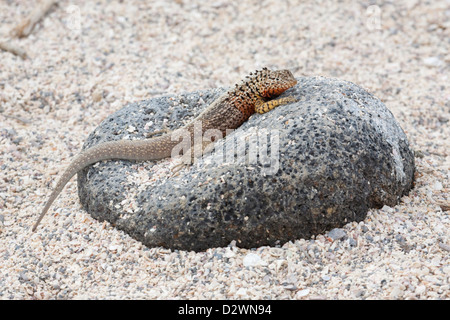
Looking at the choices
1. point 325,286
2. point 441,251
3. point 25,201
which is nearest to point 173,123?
point 25,201

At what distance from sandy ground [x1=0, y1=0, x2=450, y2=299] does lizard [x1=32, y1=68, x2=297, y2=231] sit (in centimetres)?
53

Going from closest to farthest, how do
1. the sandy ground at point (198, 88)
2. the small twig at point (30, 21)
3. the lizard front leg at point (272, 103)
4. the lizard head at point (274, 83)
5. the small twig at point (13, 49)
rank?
the sandy ground at point (198, 88), the lizard front leg at point (272, 103), the lizard head at point (274, 83), the small twig at point (13, 49), the small twig at point (30, 21)

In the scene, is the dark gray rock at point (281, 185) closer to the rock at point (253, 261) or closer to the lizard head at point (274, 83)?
the rock at point (253, 261)

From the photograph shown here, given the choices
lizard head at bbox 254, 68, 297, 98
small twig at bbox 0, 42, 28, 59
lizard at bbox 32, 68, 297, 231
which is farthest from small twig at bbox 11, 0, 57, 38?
lizard head at bbox 254, 68, 297, 98

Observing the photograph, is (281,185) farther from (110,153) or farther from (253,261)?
(110,153)

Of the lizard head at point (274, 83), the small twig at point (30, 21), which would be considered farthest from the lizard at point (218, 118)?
the small twig at point (30, 21)

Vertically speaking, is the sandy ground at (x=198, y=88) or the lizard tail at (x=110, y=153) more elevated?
the lizard tail at (x=110, y=153)

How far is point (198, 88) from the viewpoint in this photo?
6867 millimetres

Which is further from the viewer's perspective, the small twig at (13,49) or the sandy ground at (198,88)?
the small twig at (13,49)

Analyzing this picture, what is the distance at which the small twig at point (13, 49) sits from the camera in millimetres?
7426

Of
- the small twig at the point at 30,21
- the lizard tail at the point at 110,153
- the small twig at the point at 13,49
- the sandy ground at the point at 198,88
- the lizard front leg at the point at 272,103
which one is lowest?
the sandy ground at the point at 198,88

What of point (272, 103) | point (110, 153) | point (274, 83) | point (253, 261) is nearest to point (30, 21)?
point (110, 153)

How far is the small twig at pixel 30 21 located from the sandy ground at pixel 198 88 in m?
0.12
